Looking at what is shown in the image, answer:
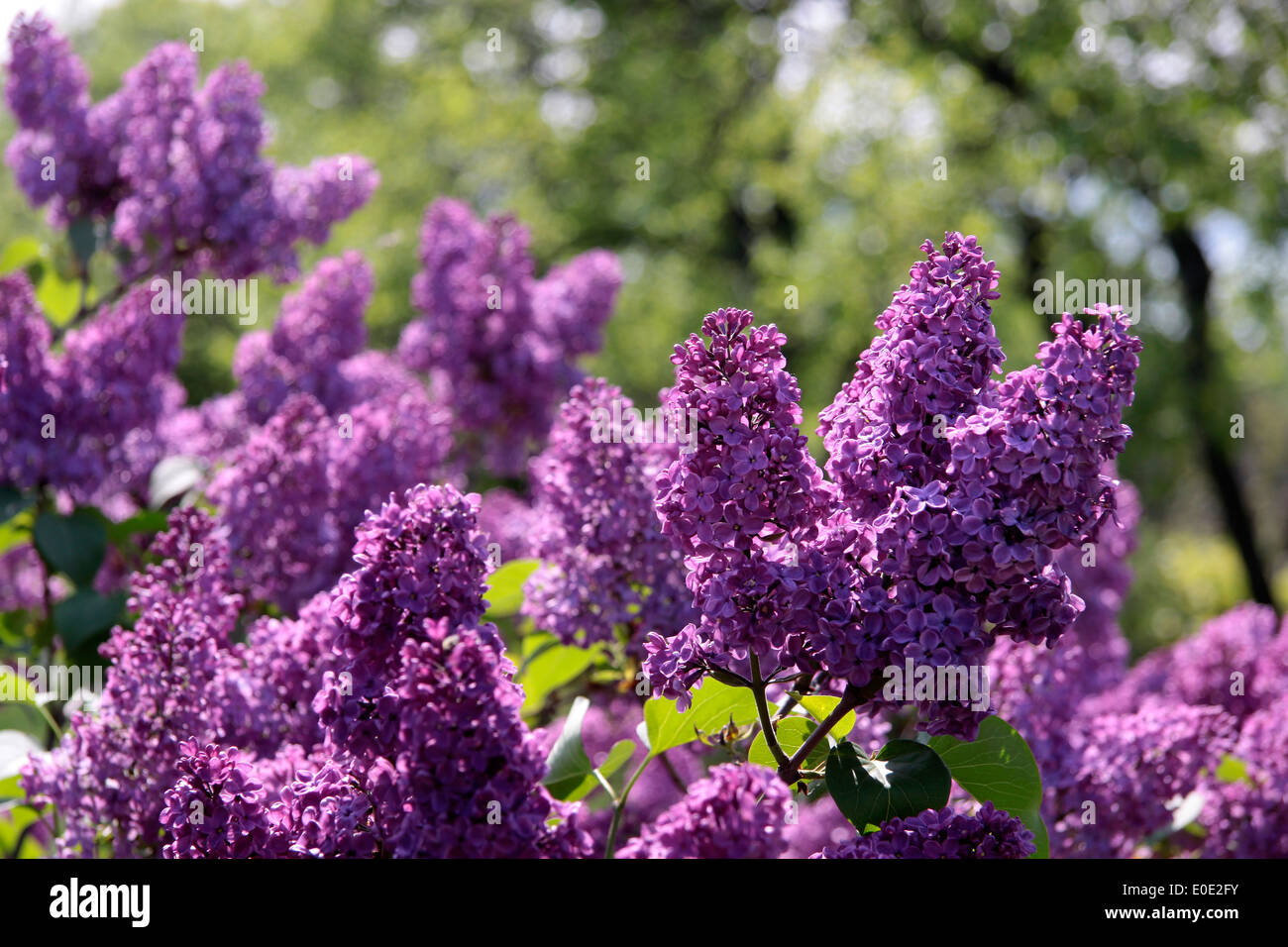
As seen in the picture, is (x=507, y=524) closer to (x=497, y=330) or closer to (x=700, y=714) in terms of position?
(x=497, y=330)

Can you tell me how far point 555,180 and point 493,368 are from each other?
464 inches

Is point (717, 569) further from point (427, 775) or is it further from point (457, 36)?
point (457, 36)

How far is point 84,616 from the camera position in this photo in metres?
3.05

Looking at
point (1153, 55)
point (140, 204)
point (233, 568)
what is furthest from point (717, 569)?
Result: point (1153, 55)

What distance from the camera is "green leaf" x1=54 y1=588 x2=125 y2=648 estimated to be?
119 inches

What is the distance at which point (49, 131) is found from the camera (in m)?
3.86

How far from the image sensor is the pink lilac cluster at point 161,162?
3715 millimetres

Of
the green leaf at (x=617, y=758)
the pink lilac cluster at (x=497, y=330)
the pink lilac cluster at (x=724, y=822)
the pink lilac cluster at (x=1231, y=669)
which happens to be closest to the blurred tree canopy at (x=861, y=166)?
the pink lilac cluster at (x=497, y=330)

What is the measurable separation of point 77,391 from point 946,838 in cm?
273

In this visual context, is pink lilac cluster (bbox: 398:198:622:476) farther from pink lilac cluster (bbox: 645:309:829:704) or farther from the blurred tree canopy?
the blurred tree canopy

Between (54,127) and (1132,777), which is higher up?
(54,127)

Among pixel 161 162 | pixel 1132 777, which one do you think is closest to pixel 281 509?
pixel 161 162

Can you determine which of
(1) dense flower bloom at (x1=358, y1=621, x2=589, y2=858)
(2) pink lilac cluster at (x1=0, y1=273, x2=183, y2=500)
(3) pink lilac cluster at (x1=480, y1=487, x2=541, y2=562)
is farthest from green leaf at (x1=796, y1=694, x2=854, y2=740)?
(2) pink lilac cluster at (x1=0, y1=273, x2=183, y2=500)

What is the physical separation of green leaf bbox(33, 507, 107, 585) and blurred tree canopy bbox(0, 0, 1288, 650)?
22.4 ft
